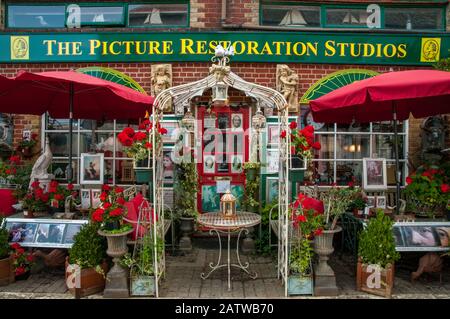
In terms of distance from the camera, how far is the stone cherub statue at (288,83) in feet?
22.0

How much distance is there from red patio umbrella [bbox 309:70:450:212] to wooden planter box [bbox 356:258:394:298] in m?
1.33

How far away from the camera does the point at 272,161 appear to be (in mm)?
6758

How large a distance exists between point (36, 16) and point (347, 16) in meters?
6.15

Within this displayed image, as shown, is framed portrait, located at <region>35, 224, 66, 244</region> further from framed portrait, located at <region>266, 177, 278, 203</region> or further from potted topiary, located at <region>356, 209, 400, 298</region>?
potted topiary, located at <region>356, 209, 400, 298</region>

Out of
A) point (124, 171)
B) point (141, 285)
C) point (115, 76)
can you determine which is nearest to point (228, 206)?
point (141, 285)

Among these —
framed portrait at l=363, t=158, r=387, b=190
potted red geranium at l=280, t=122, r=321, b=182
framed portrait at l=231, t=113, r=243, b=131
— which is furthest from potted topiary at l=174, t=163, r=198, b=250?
framed portrait at l=363, t=158, r=387, b=190

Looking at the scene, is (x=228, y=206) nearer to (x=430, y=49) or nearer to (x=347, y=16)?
(x=347, y=16)

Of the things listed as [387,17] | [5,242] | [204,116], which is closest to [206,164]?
[204,116]

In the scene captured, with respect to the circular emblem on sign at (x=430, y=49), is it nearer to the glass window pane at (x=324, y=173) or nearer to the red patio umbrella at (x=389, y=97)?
the red patio umbrella at (x=389, y=97)

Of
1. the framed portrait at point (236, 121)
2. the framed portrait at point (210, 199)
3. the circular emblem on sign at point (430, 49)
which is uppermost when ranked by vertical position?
the circular emblem on sign at point (430, 49)

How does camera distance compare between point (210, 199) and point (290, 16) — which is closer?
point (210, 199)

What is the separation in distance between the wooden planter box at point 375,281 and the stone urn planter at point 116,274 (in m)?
2.80

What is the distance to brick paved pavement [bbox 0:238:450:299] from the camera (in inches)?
169

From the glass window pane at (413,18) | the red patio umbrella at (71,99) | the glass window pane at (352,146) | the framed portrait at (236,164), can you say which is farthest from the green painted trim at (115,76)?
the glass window pane at (413,18)
